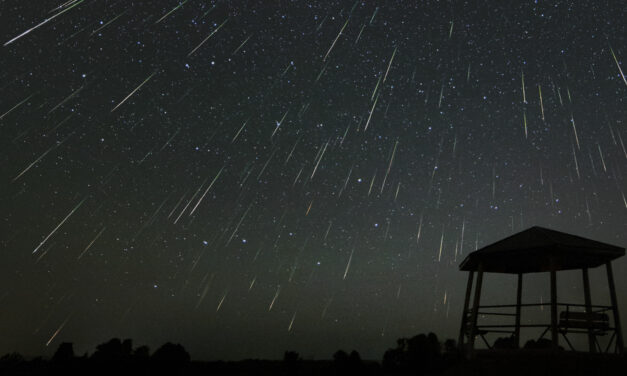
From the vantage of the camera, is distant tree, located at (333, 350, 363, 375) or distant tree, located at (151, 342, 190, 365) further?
distant tree, located at (151, 342, 190, 365)

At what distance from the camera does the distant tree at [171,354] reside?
1714 cm

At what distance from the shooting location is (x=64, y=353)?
18.3 meters

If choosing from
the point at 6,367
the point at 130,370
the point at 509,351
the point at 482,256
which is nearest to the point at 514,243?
the point at 482,256

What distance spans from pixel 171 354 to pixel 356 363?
7991 millimetres

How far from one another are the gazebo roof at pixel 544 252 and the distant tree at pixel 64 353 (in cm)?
1508

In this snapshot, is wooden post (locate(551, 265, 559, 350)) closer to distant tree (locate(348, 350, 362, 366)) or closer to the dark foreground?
the dark foreground

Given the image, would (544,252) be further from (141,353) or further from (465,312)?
(141,353)

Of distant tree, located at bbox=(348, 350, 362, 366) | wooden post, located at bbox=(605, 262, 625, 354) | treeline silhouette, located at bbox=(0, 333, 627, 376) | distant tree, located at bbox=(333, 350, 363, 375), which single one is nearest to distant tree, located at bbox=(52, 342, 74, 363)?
treeline silhouette, located at bbox=(0, 333, 627, 376)

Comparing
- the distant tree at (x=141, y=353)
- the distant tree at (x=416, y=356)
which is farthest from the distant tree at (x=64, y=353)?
the distant tree at (x=416, y=356)

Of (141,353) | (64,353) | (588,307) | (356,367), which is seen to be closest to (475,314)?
(588,307)

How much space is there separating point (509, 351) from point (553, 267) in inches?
70.0

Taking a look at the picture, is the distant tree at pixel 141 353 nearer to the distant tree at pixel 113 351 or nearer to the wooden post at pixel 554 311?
the distant tree at pixel 113 351

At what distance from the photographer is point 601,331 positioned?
9398mm

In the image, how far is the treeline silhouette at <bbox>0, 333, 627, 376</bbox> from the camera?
315 inches
